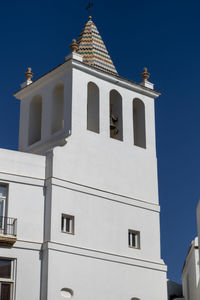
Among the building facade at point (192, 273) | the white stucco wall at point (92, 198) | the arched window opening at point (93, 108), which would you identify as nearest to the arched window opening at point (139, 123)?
the white stucco wall at point (92, 198)

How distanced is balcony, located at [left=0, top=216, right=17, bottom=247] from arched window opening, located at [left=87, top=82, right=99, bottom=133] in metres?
6.05

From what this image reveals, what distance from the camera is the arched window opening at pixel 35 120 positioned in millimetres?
31656

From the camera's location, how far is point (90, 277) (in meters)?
26.9

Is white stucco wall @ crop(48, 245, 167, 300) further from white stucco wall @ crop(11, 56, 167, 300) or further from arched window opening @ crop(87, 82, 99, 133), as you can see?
arched window opening @ crop(87, 82, 99, 133)

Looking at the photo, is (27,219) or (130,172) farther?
(130,172)

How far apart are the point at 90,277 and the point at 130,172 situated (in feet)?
17.0

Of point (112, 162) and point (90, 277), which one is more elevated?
point (112, 162)

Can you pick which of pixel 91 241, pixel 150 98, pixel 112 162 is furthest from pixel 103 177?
pixel 150 98

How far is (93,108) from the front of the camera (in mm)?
30750

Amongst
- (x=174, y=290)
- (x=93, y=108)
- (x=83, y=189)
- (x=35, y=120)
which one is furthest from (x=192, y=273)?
(x=35, y=120)

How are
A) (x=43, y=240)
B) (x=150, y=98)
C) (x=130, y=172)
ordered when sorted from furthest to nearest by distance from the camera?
(x=150, y=98) → (x=130, y=172) → (x=43, y=240)

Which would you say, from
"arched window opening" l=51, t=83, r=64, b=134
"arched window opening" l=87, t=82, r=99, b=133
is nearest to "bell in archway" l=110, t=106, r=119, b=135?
"arched window opening" l=87, t=82, r=99, b=133

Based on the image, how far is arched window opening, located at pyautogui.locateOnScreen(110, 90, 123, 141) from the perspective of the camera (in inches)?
1222

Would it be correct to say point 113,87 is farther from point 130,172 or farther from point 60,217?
point 60,217
